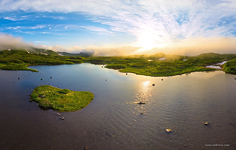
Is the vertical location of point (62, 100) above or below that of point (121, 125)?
above

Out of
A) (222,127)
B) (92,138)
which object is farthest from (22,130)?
(222,127)

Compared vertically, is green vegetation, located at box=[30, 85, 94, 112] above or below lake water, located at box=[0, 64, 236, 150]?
above

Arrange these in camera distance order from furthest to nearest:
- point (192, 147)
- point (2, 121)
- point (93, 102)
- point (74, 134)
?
point (93, 102) < point (2, 121) < point (74, 134) < point (192, 147)

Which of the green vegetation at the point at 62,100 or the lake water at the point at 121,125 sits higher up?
the green vegetation at the point at 62,100

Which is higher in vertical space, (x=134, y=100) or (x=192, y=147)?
(x=134, y=100)

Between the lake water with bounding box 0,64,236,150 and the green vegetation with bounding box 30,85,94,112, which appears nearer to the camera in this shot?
the lake water with bounding box 0,64,236,150

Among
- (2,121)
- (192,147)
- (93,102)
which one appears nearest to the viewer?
(192,147)

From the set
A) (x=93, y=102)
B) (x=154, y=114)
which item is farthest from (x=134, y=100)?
(x=93, y=102)

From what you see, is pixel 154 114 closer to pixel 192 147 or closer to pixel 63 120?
pixel 192 147

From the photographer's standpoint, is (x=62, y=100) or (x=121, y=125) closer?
(x=121, y=125)

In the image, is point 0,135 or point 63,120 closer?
point 0,135

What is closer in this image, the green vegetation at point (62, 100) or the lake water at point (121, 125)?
the lake water at point (121, 125)
